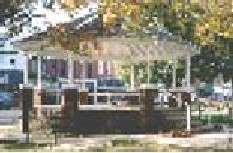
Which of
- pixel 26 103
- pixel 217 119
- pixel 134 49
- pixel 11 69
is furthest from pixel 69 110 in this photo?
pixel 11 69

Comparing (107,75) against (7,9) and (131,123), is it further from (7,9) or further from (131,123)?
(7,9)

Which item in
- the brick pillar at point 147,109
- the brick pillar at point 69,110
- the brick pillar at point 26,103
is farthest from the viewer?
the brick pillar at point 147,109

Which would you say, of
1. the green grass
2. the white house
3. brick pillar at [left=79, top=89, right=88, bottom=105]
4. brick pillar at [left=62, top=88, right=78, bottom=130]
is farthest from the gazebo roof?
the white house

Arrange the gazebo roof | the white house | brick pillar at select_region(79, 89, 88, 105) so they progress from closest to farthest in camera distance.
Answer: the gazebo roof → brick pillar at select_region(79, 89, 88, 105) → the white house

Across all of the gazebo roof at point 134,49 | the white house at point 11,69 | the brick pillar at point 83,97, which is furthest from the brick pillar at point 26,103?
the white house at point 11,69

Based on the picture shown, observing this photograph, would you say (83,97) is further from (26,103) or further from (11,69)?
(11,69)

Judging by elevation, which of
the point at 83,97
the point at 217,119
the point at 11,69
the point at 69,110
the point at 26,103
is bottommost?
the point at 11,69

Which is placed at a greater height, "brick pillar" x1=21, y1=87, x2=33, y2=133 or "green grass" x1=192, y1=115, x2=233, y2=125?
"brick pillar" x1=21, y1=87, x2=33, y2=133

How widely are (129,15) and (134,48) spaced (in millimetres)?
5304

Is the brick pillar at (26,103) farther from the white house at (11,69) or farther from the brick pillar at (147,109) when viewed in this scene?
the white house at (11,69)

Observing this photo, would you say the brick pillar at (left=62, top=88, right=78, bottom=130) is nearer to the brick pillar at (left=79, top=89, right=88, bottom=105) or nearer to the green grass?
the brick pillar at (left=79, top=89, right=88, bottom=105)

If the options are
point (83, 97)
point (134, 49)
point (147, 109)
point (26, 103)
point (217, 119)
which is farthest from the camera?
point (217, 119)

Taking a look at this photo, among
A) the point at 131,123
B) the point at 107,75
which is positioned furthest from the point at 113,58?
the point at 107,75

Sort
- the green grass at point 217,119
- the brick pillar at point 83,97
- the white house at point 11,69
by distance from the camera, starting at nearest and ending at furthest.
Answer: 1. the brick pillar at point 83,97
2. the green grass at point 217,119
3. the white house at point 11,69
